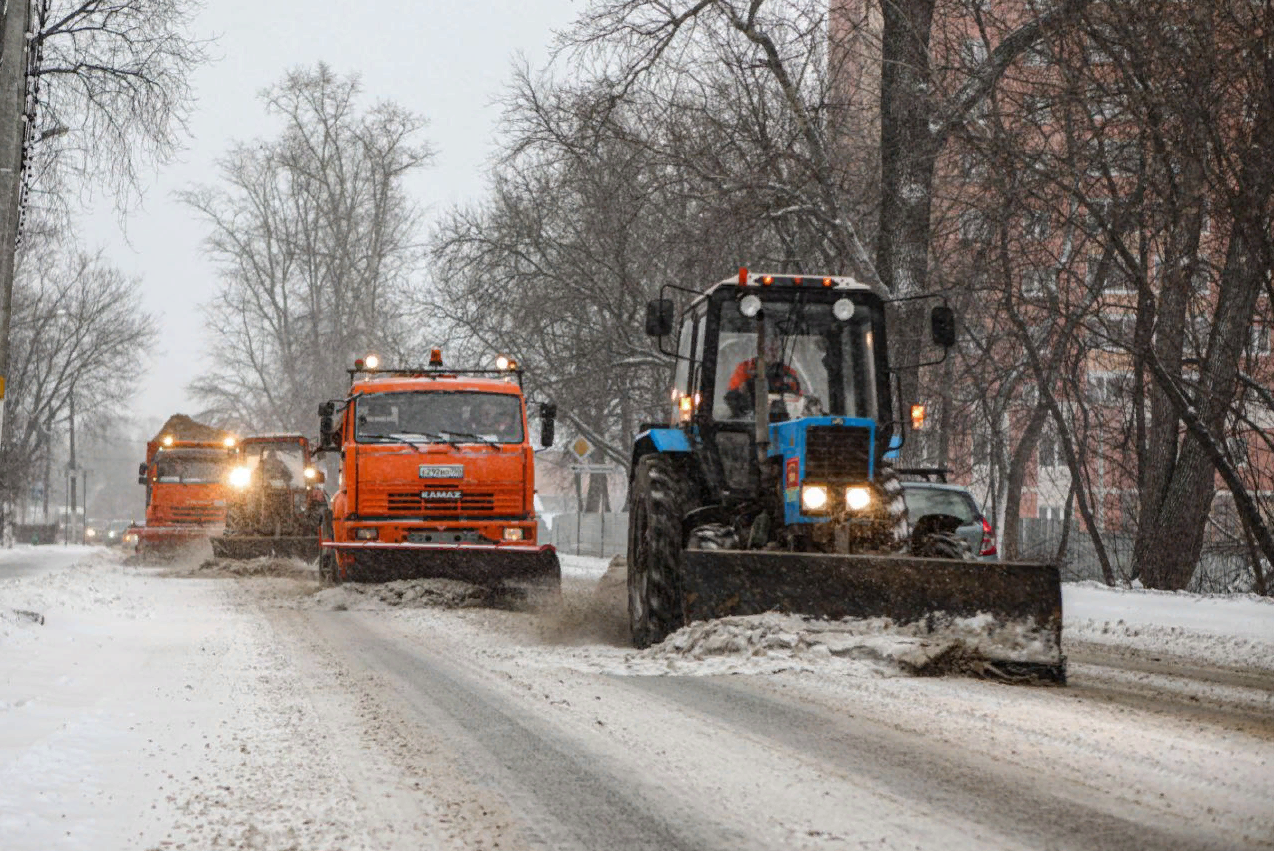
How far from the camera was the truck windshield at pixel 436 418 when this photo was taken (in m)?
16.7

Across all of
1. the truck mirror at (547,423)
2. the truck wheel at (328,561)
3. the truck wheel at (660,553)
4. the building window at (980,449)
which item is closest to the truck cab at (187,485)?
the truck wheel at (328,561)

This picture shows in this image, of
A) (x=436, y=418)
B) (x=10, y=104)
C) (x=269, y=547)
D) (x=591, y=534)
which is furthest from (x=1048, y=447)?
(x=10, y=104)

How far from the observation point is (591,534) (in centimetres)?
3981

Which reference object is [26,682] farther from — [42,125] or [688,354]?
[42,125]

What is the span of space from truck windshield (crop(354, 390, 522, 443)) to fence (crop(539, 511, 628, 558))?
1842cm

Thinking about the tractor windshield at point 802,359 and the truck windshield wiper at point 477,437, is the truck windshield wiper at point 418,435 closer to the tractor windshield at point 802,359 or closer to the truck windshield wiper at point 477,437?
the truck windshield wiper at point 477,437

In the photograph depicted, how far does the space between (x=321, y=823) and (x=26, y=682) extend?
402 cm

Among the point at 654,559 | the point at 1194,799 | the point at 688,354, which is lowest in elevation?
the point at 1194,799

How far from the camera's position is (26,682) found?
834 centimetres

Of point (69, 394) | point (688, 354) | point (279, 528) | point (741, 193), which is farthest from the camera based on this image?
point (69, 394)

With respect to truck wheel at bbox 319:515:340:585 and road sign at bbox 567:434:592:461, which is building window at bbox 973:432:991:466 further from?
truck wheel at bbox 319:515:340:585

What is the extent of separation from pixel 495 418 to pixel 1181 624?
7.67 m

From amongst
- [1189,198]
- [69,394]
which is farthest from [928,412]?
[69,394]

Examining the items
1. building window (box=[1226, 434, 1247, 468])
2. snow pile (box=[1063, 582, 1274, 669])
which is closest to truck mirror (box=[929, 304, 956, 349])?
snow pile (box=[1063, 582, 1274, 669])
